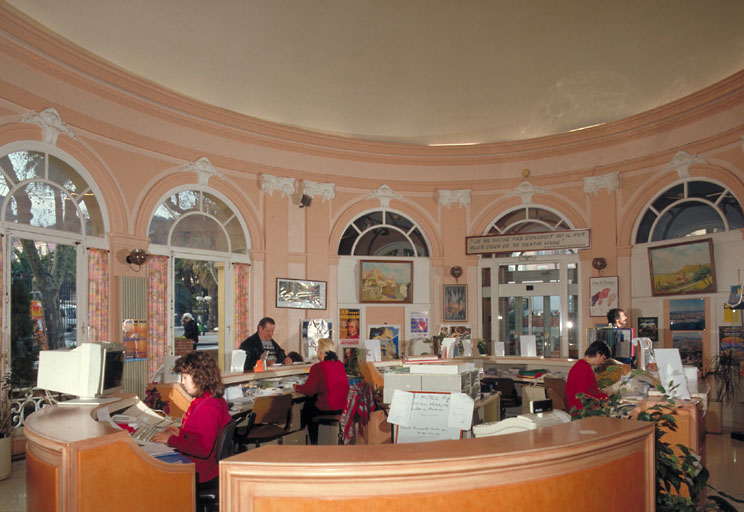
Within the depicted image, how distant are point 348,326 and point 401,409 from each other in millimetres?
7555

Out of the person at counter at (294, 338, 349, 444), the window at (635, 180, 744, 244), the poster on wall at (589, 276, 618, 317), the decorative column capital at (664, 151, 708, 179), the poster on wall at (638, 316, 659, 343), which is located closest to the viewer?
the person at counter at (294, 338, 349, 444)

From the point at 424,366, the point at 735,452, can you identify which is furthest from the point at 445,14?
the point at 735,452

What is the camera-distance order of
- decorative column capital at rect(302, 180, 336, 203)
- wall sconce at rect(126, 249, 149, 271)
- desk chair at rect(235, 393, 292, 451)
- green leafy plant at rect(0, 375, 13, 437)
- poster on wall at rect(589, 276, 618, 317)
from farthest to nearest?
decorative column capital at rect(302, 180, 336, 203), poster on wall at rect(589, 276, 618, 317), wall sconce at rect(126, 249, 149, 271), green leafy plant at rect(0, 375, 13, 437), desk chair at rect(235, 393, 292, 451)

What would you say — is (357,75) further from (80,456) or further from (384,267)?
(80,456)

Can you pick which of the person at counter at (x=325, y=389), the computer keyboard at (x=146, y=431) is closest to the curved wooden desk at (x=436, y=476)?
the computer keyboard at (x=146, y=431)

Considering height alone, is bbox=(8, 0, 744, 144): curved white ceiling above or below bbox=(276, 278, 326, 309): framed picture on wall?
above

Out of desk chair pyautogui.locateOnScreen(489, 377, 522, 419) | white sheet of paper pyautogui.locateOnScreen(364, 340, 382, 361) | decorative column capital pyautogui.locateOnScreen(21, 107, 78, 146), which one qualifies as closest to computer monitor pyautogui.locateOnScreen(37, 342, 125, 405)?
decorative column capital pyautogui.locateOnScreen(21, 107, 78, 146)

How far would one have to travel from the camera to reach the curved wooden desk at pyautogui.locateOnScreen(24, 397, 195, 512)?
2.79 m

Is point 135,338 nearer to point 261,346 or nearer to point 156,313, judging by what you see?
point 156,313

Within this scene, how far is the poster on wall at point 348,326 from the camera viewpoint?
11016 mm

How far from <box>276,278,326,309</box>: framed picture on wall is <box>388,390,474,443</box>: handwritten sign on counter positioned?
6.93 m

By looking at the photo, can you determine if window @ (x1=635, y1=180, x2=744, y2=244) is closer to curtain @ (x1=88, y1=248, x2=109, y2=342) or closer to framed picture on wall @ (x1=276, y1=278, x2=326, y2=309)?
framed picture on wall @ (x1=276, y1=278, x2=326, y2=309)

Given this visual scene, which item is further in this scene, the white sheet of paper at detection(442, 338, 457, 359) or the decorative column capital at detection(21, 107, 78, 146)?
the white sheet of paper at detection(442, 338, 457, 359)

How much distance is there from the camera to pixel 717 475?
5.69 m
